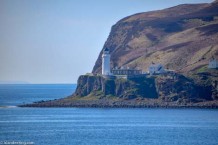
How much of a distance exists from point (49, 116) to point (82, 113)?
840cm

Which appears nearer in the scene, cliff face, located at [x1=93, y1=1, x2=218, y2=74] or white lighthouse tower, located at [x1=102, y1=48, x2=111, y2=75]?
white lighthouse tower, located at [x1=102, y1=48, x2=111, y2=75]

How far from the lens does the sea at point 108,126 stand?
264ft

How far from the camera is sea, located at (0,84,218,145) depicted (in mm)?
80375

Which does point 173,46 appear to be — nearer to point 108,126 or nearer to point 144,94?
point 144,94

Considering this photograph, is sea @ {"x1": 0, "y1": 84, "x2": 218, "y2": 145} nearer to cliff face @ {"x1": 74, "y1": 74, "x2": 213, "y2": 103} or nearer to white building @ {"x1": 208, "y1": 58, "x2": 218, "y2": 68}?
cliff face @ {"x1": 74, "y1": 74, "x2": 213, "y2": 103}

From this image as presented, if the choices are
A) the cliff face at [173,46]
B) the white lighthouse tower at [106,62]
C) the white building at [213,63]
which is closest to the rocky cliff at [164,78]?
the cliff face at [173,46]

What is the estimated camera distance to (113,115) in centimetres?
11419

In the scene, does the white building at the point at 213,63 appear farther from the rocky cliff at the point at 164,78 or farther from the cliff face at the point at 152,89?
the cliff face at the point at 152,89

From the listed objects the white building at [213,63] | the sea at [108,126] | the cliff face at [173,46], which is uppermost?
the cliff face at [173,46]

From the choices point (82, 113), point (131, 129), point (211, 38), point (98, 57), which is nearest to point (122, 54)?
point (98, 57)

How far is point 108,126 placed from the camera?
97.6 meters

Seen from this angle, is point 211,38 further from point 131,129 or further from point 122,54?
point 131,129

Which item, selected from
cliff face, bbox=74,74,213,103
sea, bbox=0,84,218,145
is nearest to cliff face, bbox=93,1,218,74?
cliff face, bbox=74,74,213,103

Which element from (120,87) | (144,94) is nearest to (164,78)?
(144,94)
